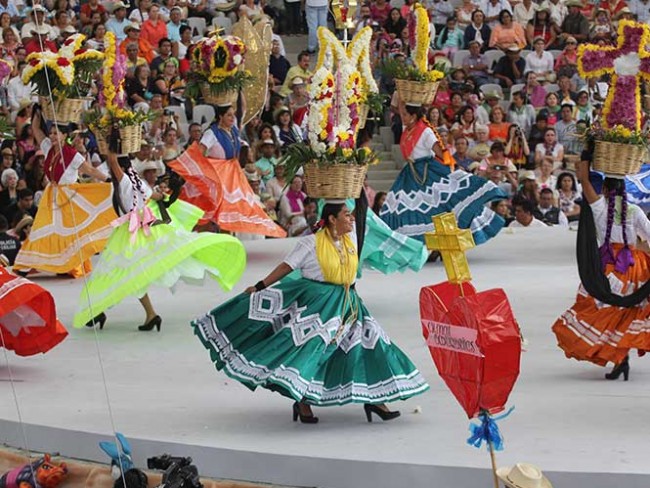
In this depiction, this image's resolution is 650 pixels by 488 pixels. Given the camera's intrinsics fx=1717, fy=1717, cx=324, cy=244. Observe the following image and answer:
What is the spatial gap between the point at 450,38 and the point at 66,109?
7927mm

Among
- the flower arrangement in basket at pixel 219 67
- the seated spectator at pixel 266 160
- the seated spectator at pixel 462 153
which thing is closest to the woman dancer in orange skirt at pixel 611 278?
the flower arrangement in basket at pixel 219 67

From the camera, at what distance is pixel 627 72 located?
9.36 m

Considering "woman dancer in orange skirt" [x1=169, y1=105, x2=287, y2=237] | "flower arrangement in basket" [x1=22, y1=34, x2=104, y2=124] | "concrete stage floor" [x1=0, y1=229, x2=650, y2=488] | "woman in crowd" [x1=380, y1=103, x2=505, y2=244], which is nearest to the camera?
"concrete stage floor" [x1=0, y1=229, x2=650, y2=488]

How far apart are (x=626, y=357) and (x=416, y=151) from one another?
3689mm

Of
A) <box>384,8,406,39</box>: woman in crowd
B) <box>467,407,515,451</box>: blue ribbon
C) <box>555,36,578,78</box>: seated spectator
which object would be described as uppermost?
<box>467,407,515,451</box>: blue ribbon

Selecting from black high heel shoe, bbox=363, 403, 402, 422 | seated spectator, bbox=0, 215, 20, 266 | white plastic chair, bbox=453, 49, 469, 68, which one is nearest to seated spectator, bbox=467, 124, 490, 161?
white plastic chair, bbox=453, 49, 469, 68

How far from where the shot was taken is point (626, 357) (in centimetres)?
946

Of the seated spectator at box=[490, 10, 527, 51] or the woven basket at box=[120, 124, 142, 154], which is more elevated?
the woven basket at box=[120, 124, 142, 154]

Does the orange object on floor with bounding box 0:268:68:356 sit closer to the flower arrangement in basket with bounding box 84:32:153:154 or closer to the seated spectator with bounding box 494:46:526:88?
the flower arrangement in basket with bounding box 84:32:153:154

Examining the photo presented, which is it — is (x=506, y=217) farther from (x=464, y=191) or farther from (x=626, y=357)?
(x=626, y=357)

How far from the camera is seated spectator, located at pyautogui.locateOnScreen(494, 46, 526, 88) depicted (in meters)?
18.4

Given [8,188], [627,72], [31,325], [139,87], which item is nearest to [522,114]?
[139,87]

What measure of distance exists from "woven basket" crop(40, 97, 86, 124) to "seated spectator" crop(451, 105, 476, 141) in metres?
5.68

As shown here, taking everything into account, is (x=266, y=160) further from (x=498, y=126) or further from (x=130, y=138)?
(x=130, y=138)
